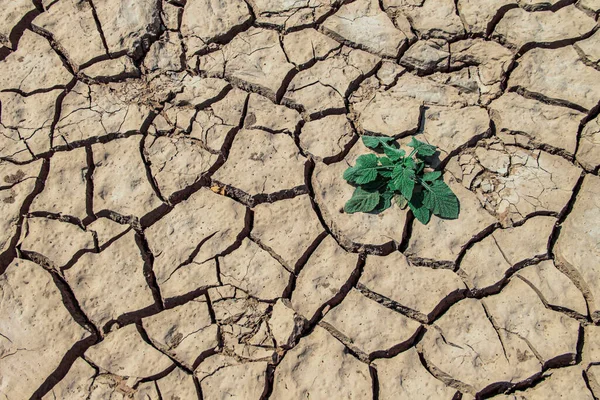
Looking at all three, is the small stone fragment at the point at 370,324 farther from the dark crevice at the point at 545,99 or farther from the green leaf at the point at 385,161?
the dark crevice at the point at 545,99

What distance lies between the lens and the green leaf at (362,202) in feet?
8.72

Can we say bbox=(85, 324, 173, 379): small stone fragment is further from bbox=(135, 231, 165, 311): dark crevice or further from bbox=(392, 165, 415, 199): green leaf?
bbox=(392, 165, 415, 199): green leaf

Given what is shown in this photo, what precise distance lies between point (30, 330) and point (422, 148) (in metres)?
1.78

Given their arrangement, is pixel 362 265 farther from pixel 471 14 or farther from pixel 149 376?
pixel 471 14

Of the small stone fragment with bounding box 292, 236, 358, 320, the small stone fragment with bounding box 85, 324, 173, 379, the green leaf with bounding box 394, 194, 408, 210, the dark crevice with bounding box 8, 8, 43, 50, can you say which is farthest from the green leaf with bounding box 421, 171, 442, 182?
the dark crevice with bounding box 8, 8, 43, 50

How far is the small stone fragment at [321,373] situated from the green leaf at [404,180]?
679mm

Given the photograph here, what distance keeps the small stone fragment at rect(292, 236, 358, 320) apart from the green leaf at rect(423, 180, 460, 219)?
1.31 feet

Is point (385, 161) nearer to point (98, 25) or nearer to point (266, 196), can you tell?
point (266, 196)

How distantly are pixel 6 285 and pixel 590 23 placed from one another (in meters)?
2.98

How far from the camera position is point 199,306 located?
8.21 ft

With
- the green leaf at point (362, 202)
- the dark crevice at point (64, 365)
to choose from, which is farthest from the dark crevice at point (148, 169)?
the green leaf at point (362, 202)

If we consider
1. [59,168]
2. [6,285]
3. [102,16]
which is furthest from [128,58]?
[6,285]

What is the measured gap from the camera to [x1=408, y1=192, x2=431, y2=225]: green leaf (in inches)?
104

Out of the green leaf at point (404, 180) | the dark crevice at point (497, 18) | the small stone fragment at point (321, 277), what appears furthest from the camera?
the dark crevice at point (497, 18)
